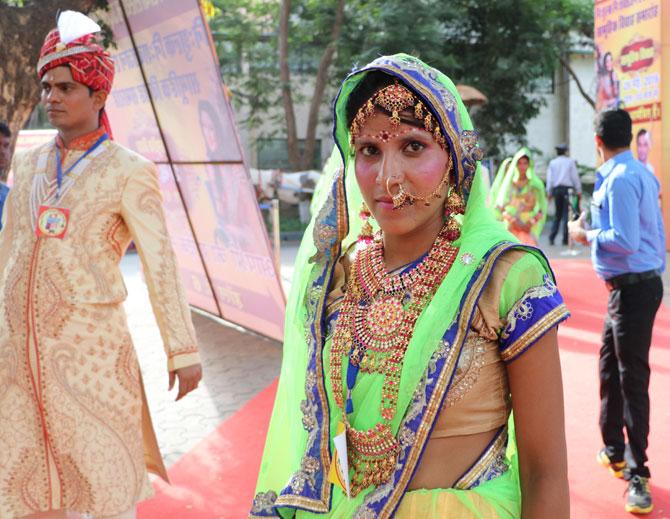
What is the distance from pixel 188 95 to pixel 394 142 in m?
4.62

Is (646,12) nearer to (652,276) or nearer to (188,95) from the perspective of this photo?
(188,95)

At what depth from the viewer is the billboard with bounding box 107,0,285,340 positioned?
5.58 metres

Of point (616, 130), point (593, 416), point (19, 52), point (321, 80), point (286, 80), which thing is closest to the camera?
point (616, 130)

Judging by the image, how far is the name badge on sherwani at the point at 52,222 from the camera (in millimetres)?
2777

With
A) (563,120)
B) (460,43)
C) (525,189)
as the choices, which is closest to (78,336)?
(525,189)

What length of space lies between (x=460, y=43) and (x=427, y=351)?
1980 cm

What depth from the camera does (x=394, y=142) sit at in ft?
4.92

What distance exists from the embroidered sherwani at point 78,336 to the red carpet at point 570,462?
860 mm

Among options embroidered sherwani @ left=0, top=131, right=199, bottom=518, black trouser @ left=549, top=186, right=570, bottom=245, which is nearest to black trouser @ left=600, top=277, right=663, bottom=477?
embroidered sherwani @ left=0, top=131, right=199, bottom=518

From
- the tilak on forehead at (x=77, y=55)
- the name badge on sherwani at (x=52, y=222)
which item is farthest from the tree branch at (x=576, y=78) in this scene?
the name badge on sherwani at (x=52, y=222)

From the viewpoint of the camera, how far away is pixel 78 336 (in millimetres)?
2783

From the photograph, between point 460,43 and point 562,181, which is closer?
point 562,181

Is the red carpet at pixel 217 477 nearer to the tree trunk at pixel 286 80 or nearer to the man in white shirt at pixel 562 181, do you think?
the man in white shirt at pixel 562 181

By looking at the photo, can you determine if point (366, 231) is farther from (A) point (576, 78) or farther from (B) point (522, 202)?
(A) point (576, 78)
